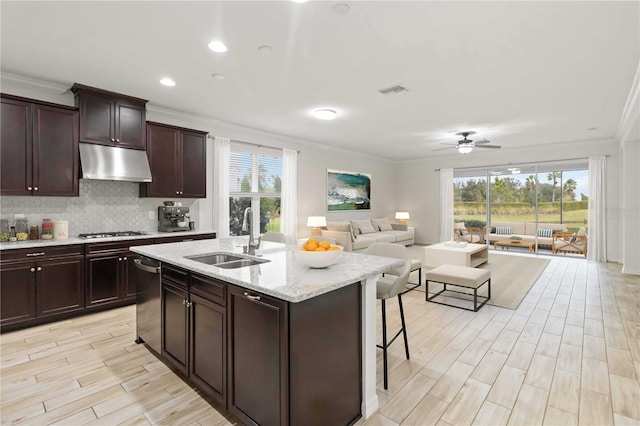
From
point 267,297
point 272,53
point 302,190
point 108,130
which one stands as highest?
point 272,53

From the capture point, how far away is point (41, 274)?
3336 mm

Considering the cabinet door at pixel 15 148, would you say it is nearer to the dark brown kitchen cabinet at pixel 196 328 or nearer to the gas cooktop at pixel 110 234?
the gas cooktop at pixel 110 234

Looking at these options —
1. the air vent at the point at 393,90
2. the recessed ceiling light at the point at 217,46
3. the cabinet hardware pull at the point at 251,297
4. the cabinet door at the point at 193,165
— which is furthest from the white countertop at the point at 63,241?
the air vent at the point at 393,90

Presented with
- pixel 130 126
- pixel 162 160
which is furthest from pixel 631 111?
pixel 130 126

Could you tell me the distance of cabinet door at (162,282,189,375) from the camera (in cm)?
226

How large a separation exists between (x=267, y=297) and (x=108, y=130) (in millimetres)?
3595

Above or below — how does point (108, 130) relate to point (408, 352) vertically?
above

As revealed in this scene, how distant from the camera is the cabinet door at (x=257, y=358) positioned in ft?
5.14

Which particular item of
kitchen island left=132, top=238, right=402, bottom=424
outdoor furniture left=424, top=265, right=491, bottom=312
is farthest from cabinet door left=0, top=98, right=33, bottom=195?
outdoor furniture left=424, top=265, right=491, bottom=312

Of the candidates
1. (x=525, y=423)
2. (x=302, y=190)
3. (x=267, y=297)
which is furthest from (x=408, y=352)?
(x=302, y=190)

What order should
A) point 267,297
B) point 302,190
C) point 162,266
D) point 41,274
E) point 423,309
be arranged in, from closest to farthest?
1. point 267,297
2. point 162,266
3. point 41,274
4. point 423,309
5. point 302,190

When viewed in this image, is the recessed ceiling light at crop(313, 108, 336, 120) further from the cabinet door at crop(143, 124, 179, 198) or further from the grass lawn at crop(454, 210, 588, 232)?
the grass lawn at crop(454, 210, 588, 232)

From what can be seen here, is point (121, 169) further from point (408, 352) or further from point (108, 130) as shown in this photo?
point (408, 352)

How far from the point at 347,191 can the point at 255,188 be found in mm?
2919
